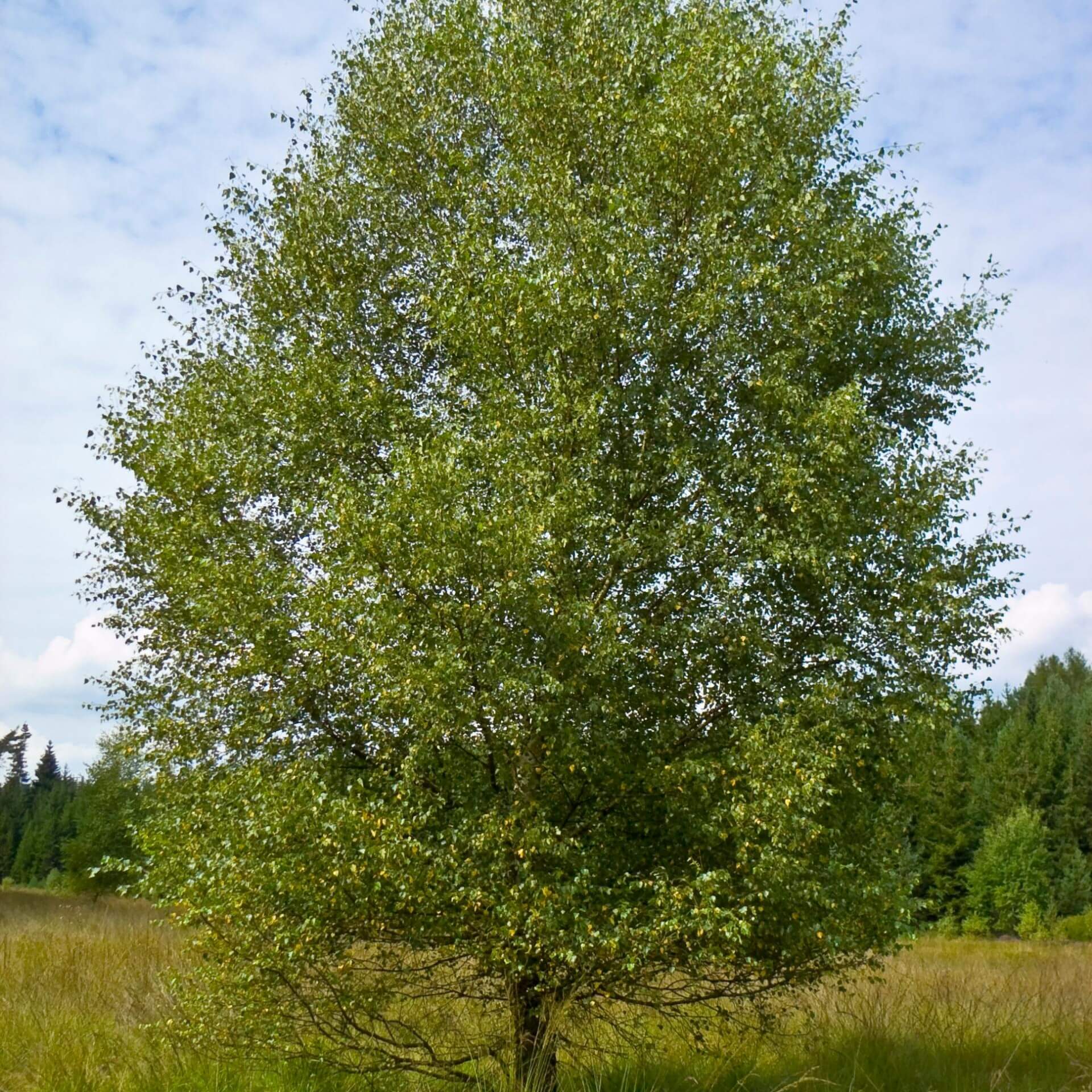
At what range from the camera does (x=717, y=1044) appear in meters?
11.5

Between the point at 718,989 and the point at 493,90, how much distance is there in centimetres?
967

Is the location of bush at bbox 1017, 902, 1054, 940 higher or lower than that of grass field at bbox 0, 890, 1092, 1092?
lower

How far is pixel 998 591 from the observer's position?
391 inches

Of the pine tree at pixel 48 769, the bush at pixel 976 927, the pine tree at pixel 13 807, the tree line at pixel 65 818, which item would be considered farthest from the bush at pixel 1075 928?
the pine tree at pixel 48 769

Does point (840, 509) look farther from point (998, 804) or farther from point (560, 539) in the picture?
point (998, 804)

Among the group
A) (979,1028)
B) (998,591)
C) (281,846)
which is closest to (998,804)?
(979,1028)

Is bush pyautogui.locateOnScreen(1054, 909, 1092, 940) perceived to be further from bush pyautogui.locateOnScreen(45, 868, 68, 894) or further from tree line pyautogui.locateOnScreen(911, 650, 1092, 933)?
bush pyautogui.locateOnScreen(45, 868, 68, 894)

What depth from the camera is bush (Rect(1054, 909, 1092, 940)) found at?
50.7m

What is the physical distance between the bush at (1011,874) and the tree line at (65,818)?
44903 millimetres

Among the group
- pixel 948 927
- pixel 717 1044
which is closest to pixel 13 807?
pixel 948 927

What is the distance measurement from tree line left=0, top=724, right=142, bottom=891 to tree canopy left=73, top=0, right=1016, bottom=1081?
193 cm

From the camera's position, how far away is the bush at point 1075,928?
166 feet

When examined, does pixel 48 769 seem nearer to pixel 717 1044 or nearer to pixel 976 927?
pixel 976 927

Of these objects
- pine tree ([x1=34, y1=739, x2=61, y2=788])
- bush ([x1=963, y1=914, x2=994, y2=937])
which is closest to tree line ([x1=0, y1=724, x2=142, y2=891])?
pine tree ([x1=34, y1=739, x2=61, y2=788])
